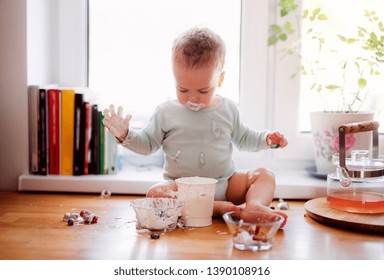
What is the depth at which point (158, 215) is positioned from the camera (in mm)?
1204

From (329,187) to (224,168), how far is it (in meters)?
0.28

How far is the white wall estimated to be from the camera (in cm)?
164

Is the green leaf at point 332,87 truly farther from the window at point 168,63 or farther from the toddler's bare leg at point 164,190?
the toddler's bare leg at point 164,190

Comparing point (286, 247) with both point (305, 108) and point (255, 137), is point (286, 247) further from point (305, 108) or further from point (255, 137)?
point (305, 108)

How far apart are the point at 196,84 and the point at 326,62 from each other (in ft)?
2.12

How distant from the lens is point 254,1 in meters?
1.77

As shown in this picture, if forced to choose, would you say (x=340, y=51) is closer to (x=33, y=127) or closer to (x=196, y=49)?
(x=196, y=49)

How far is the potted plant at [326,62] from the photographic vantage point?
164 cm

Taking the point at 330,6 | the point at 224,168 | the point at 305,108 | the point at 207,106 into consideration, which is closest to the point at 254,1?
the point at 330,6

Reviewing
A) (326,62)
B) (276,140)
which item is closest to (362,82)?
(326,62)

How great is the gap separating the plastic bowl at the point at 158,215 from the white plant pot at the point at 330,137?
1.99 feet

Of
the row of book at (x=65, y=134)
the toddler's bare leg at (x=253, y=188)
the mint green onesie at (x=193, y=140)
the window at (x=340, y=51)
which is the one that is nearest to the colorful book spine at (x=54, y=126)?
the row of book at (x=65, y=134)

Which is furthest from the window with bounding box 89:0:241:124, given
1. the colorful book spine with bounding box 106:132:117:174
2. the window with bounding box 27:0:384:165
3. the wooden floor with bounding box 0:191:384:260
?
the wooden floor with bounding box 0:191:384:260

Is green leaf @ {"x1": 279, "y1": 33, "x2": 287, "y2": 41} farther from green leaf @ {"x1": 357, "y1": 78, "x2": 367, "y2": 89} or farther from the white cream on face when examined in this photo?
the white cream on face
